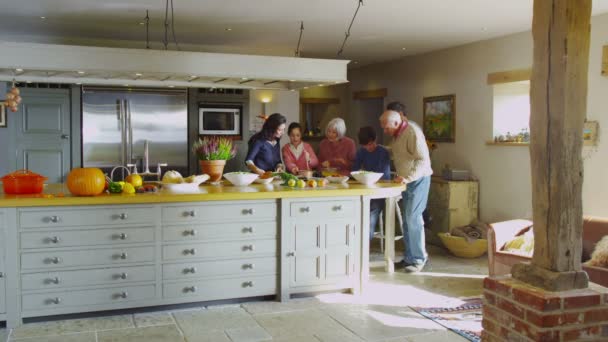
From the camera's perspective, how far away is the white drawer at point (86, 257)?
4379mm

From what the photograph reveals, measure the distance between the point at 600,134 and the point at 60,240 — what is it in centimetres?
517

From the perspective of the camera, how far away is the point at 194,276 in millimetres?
4793

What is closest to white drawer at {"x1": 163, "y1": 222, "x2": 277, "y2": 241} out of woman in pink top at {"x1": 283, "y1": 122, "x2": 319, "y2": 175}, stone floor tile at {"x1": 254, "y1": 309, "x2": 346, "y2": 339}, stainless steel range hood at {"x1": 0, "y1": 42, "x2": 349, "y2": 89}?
stone floor tile at {"x1": 254, "y1": 309, "x2": 346, "y2": 339}

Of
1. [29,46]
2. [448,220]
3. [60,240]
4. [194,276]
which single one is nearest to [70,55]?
[29,46]

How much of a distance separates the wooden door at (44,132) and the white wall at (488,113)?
505 cm

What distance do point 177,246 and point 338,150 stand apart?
2.92 m

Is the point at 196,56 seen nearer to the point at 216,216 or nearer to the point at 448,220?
the point at 216,216

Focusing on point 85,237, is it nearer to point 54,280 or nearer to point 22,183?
point 54,280

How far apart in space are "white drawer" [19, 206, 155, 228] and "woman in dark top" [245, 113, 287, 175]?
194 centimetres

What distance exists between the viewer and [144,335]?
4.23 m

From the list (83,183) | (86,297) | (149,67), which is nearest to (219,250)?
(86,297)

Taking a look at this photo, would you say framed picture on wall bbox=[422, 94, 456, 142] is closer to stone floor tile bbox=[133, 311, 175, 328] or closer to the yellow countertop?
the yellow countertop

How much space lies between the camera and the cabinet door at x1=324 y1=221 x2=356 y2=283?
5195 mm

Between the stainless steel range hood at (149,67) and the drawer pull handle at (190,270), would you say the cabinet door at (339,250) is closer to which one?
the drawer pull handle at (190,270)
